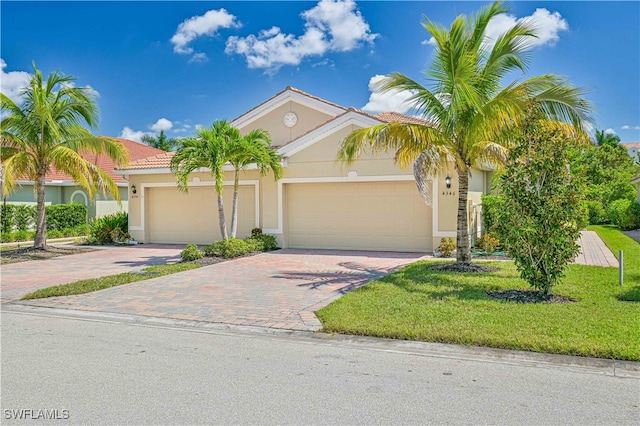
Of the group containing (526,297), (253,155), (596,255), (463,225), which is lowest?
(526,297)

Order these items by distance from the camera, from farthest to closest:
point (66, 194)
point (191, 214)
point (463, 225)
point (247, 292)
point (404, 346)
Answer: point (66, 194)
point (191, 214)
point (463, 225)
point (247, 292)
point (404, 346)

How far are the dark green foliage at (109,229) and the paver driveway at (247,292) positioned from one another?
8.13 metres

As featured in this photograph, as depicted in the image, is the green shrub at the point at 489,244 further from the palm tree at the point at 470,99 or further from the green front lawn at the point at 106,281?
the green front lawn at the point at 106,281

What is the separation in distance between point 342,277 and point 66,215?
18.0m

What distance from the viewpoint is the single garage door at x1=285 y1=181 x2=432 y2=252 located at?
1548 centimetres

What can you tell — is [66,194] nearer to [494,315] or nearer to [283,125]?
[283,125]

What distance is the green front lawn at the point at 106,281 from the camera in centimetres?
949

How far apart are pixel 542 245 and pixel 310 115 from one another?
1385cm

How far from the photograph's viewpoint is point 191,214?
62.2 feet

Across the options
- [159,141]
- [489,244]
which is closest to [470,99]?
[489,244]

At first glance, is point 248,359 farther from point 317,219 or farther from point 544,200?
point 317,219

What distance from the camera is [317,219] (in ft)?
55.3

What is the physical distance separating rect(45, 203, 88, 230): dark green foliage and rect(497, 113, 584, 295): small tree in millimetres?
21263

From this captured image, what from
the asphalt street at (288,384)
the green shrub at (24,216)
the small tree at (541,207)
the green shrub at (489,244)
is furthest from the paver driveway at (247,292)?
the green shrub at (24,216)
